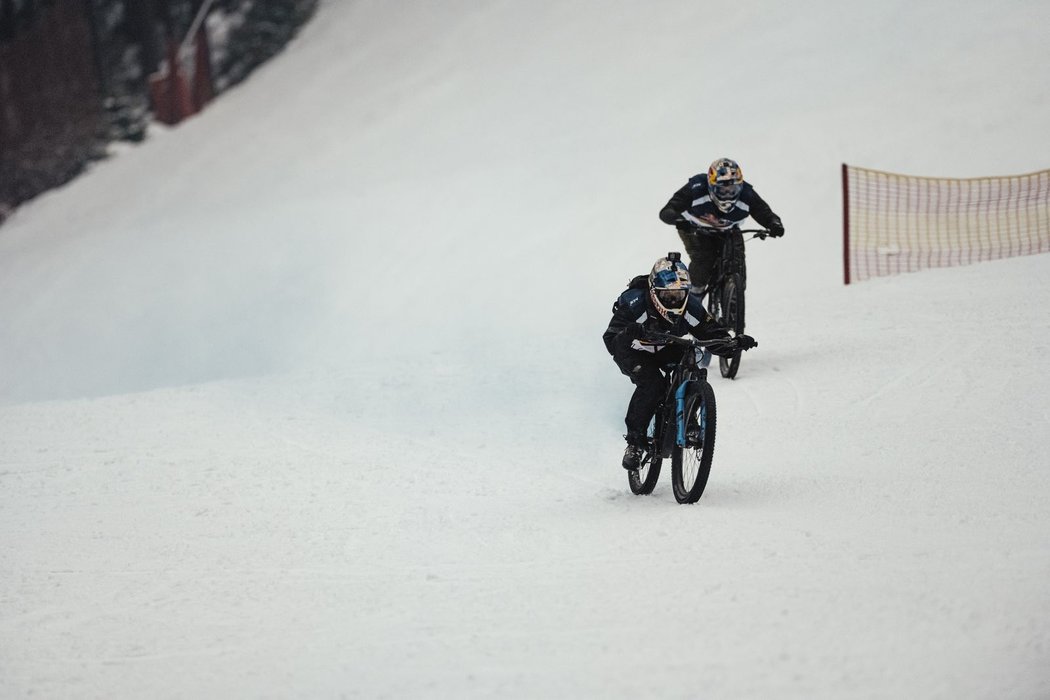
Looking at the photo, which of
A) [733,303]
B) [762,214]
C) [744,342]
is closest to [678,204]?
[762,214]

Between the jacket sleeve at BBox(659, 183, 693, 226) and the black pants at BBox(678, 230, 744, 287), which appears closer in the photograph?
the jacket sleeve at BBox(659, 183, 693, 226)

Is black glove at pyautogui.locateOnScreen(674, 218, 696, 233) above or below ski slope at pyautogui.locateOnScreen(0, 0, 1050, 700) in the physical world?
above

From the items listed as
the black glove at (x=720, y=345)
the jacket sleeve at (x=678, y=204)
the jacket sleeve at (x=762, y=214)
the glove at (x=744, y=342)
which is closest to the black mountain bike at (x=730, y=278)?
the jacket sleeve at (x=762, y=214)

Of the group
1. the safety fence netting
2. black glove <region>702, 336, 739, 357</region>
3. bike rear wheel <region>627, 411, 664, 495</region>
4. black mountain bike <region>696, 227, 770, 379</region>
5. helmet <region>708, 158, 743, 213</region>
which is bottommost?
the safety fence netting

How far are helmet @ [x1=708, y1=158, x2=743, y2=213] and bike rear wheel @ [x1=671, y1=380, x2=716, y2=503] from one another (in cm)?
379

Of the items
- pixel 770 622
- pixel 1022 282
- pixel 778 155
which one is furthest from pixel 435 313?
pixel 770 622

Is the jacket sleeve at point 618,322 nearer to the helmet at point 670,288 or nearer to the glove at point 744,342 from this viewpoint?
the helmet at point 670,288

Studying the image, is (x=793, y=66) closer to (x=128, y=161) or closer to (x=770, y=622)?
(x=128, y=161)

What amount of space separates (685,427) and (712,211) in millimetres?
4114

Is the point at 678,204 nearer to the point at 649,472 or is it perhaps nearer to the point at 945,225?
the point at 649,472

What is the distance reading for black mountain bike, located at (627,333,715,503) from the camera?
7.27 meters

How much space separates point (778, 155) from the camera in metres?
22.2

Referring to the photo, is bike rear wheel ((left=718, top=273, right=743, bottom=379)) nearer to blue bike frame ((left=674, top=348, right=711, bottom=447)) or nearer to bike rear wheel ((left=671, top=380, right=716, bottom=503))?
bike rear wheel ((left=671, top=380, right=716, bottom=503))

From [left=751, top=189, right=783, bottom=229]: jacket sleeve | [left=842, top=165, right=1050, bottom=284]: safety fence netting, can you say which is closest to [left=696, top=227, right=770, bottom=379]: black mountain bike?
[left=751, top=189, right=783, bottom=229]: jacket sleeve
